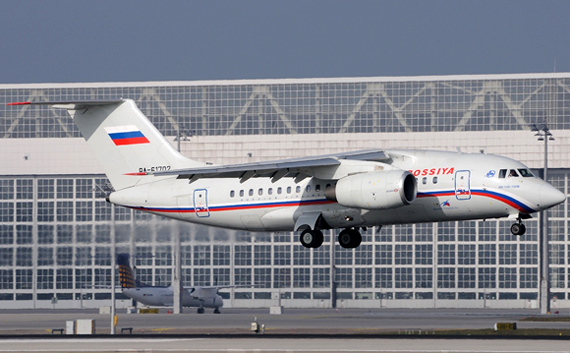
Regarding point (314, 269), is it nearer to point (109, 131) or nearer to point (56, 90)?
point (56, 90)

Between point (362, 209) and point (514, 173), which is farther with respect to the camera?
point (362, 209)

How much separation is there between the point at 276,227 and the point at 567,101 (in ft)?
156

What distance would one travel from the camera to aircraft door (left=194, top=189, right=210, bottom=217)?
43.1m

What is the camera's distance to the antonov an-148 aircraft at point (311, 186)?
38.1 metres

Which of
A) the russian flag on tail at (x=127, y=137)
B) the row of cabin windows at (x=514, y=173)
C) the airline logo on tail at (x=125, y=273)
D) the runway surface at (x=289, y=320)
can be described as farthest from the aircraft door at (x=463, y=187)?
the airline logo on tail at (x=125, y=273)

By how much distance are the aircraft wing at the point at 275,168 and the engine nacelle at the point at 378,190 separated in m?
1.31

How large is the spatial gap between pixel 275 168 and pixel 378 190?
431cm

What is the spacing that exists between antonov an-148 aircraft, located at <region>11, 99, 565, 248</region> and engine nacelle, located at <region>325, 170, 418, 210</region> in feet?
0.13

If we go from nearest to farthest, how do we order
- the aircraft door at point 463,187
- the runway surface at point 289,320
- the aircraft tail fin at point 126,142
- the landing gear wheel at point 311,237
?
the aircraft door at point 463,187, the landing gear wheel at point 311,237, the aircraft tail fin at point 126,142, the runway surface at point 289,320

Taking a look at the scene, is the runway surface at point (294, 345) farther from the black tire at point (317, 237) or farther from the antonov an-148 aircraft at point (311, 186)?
the antonov an-148 aircraft at point (311, 186)

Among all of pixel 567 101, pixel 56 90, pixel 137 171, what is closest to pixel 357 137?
pixel 567 101

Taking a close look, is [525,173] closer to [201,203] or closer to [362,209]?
[362,209]

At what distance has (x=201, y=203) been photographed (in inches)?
1699

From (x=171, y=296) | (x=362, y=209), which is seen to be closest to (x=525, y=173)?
(x=362, y=209)
